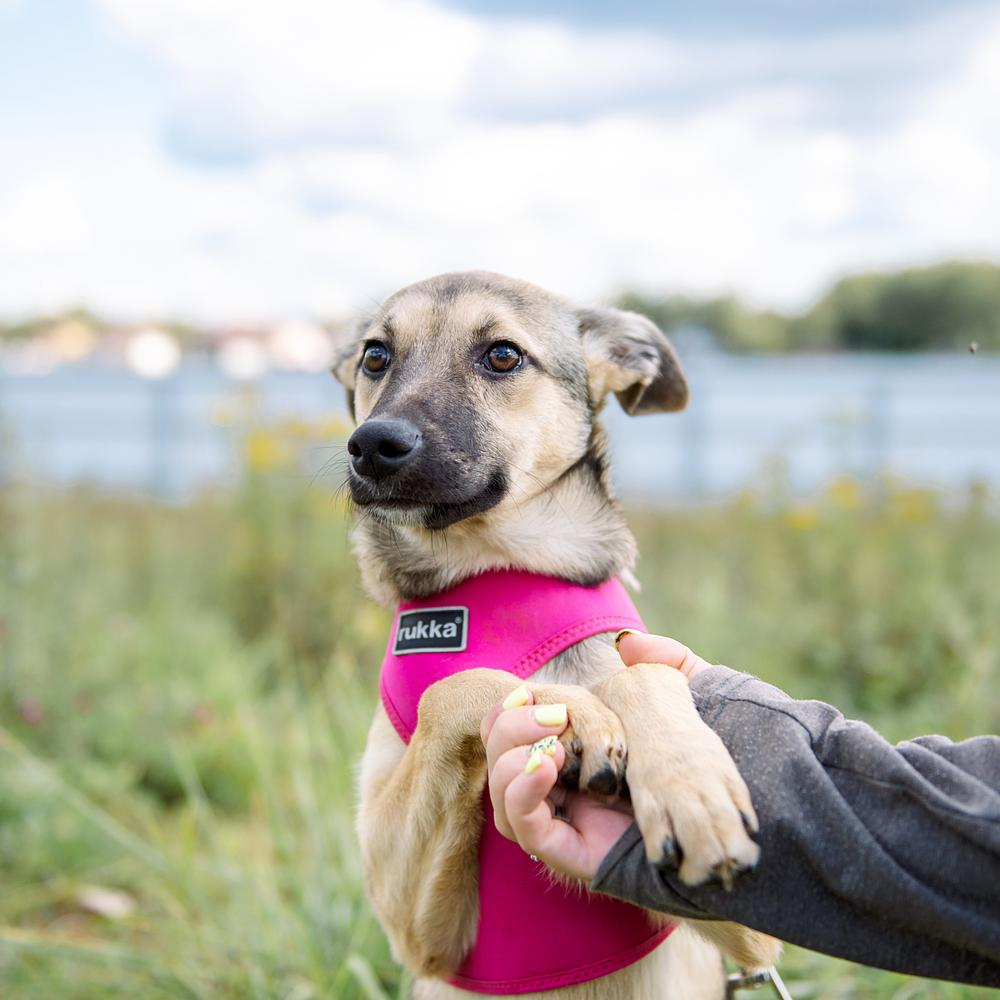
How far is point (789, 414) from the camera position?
2156cm

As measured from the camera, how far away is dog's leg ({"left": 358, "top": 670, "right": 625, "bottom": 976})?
2061 millimetres

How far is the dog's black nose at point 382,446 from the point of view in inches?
93.7

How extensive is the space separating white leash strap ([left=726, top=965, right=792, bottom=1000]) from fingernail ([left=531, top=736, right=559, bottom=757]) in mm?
815

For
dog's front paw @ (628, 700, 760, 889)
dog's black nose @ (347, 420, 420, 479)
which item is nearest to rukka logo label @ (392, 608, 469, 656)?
dog's black nose @ (347, 420, 420, 479)

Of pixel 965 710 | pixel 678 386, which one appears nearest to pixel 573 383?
pixel 678 386

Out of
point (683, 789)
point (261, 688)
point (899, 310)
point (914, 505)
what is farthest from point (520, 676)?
point (899, 310)

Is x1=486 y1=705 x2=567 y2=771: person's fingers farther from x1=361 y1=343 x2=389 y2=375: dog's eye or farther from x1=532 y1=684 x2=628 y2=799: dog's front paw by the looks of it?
x1=361 y1=343 x2=389 y2=375: dog's eye

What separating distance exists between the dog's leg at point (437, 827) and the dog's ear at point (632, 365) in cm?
118

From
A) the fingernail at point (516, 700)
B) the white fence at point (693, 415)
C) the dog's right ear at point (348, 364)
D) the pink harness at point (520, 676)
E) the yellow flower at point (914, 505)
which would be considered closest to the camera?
the fingernail at point (516, 700)

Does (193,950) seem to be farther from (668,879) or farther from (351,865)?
(668,879)

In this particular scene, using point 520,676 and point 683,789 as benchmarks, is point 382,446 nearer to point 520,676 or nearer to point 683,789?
point 520,676

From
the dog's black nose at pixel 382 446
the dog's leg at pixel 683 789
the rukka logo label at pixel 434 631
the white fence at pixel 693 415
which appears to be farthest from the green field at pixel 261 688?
the white fence at pixel 693 415

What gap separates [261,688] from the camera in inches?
233

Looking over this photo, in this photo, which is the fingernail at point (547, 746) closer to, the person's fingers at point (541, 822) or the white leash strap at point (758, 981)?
the person's fingers at point (541, 822)
